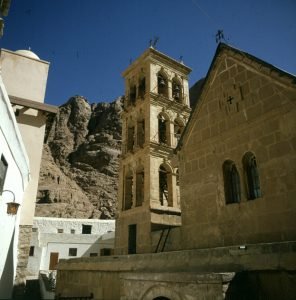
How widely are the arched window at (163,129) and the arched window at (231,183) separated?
38.9 ft

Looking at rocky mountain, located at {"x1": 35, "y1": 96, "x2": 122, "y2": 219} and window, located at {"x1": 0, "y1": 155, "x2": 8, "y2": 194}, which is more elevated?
rocky mountain, located at {"x1": 35, "y1": 96, "x2": 122, "y2": 219}

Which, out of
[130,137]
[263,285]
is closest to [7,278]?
[263,285]

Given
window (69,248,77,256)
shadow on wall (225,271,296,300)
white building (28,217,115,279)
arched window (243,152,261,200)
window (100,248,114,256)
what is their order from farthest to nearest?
window (100,248,114,256)
window (69,248,77,256)
white building (28,217,115,279)
arched window (243,152,261,200)
shadow on wall (225,271,296,300)

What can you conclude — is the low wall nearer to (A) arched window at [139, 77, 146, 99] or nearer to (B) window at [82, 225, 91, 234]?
(A) arched window at [139, 77, 146, 99]

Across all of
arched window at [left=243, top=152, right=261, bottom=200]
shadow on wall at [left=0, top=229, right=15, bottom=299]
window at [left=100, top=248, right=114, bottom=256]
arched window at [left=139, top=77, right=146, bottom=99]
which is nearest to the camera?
arched window at [left=243, top=152, right=261, bottom=200]

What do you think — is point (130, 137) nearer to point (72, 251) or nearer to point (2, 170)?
point (2, 170)

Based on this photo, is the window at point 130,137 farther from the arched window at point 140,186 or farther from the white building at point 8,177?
the white building at point 8,177

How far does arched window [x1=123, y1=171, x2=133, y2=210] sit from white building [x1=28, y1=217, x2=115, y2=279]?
57.6 ft

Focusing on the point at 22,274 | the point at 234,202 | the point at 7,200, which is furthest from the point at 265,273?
the point at 22,274

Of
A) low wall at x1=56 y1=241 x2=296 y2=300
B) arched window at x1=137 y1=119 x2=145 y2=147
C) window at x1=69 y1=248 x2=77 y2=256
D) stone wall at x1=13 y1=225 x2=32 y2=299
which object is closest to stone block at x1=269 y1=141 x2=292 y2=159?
low wall at x1=56 y1=241 x2=296 y2=300

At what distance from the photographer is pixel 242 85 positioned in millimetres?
9109

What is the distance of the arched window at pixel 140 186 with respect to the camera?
62.1ft

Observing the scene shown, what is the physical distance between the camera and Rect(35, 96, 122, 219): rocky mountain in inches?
1785

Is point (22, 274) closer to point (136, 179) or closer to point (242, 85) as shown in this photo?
point (136, 179)
